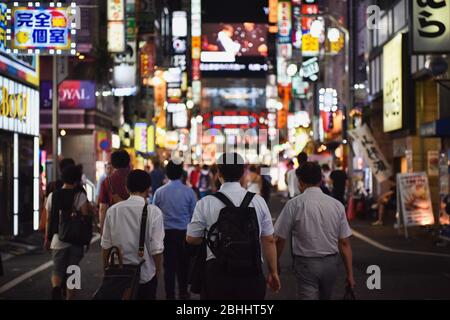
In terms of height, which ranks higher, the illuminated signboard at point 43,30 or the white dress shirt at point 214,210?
the illuminated signboard at point 43,30

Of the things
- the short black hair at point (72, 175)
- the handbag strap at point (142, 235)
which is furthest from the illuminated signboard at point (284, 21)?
the handbag strap at point (142, 235)

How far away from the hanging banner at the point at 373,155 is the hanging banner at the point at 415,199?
13.6ft

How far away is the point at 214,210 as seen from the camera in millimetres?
7461

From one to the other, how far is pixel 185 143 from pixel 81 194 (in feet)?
279

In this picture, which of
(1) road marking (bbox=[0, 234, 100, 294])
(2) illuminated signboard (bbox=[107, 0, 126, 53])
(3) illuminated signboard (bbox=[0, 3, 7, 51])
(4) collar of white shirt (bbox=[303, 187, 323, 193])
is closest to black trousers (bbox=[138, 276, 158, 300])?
(4) collar of white shirt (bbox=[303, 187, 323, 193])

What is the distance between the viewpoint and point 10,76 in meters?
21.7

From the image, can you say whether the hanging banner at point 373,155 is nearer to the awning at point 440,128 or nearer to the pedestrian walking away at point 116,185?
the awning at point 440,128

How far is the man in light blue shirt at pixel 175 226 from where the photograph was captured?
11.7m

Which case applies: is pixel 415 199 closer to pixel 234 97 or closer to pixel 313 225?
pixel 313 225

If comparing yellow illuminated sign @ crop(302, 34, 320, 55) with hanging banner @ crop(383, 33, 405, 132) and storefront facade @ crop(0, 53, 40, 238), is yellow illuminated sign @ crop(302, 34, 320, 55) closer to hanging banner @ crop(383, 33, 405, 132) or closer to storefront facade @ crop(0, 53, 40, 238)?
hanging banner @ crop(383, 33, 405, 132)

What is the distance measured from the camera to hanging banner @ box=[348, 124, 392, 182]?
89.4 feet

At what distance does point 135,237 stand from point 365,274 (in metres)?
7.85
